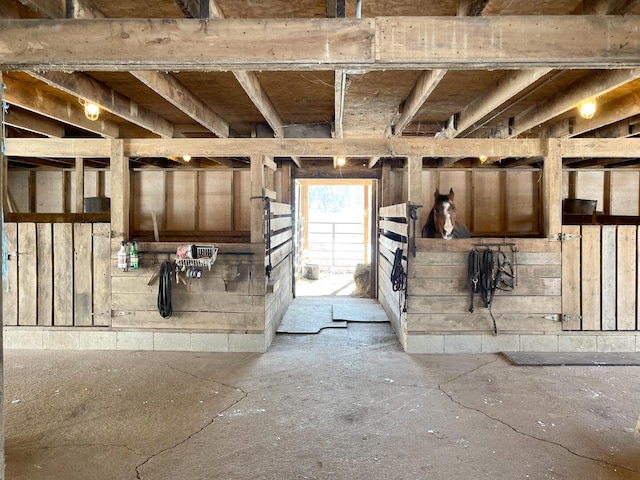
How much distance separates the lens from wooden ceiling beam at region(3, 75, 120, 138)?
2922 millimetres

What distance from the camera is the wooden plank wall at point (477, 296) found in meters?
4.00

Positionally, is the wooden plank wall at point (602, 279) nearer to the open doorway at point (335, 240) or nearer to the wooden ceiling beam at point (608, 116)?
the wooden ceiling beam at point (608, 116)

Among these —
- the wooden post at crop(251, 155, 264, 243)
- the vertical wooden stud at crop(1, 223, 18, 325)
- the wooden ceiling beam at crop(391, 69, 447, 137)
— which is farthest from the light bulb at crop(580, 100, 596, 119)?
the vertical wooden stud at crop(1, 223, 18, 325)

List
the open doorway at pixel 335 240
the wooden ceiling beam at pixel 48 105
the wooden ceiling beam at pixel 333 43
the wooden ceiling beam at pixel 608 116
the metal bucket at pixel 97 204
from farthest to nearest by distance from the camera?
1. the open doorway at pixel 335 240
2. the metal bucket at pixel 97 204
3. the wooden ceiling beam at pixel 608 116
4. the wooden ceiling beam at pixel 48 105
5. the wooden ceiling beam at pixel 333 43

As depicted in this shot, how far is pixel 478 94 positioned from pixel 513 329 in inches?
95.2

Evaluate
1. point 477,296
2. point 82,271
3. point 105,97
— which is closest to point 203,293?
point 82,271

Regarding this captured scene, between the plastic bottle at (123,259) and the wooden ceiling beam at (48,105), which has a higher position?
the wooden ceiling beam at (48,105)

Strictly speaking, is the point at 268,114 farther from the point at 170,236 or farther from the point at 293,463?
the point at 170,236

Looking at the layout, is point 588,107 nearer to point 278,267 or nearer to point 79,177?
point 278,267

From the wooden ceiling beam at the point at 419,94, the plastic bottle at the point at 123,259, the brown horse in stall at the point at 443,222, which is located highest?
the wooden ceiling beam at the point at 419,94

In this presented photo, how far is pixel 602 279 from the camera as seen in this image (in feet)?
13.3

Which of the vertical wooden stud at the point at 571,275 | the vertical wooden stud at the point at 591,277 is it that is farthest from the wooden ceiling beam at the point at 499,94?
the vertical wooden stud at the point at 591,277

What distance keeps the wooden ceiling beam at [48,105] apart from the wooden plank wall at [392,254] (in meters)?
3.37

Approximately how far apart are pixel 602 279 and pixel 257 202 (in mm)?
3793
